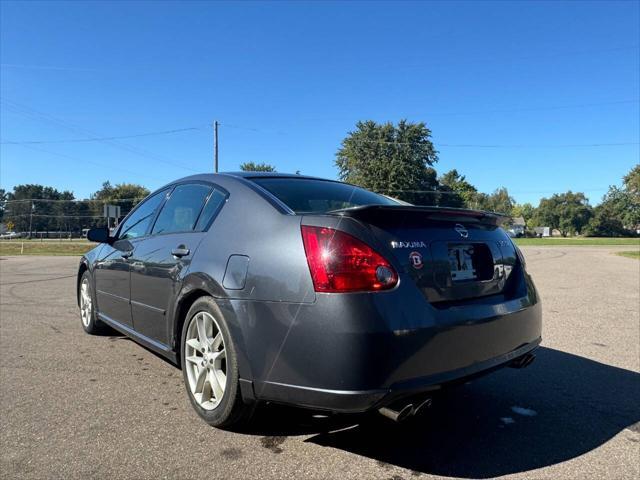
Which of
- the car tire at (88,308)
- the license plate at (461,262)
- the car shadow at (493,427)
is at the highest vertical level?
the license plate at (461,262)

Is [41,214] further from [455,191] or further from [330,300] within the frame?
[330,300]

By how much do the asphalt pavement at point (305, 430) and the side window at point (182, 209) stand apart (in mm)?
1204

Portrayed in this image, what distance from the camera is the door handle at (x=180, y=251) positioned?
3.05 meters

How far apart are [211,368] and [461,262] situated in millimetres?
1587

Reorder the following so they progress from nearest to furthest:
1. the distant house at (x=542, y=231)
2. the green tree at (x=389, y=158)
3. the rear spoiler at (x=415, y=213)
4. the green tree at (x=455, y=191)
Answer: the rear spoiler at (x=415, y=213) → the green tree at (x=389, y=158) → the green tree at (x=455, y=191) → the distant house at (x=542, y=231)

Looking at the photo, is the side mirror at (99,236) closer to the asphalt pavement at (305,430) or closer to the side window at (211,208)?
the asphalt pavement at (305,430)

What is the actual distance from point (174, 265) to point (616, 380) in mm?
3640

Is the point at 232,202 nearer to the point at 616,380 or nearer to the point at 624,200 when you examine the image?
the point at 616,380

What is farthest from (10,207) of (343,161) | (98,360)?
(98,360)

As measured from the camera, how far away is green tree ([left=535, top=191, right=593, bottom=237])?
116 metres

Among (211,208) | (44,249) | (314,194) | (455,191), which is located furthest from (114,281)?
(455,191)

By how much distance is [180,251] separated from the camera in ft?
10.2

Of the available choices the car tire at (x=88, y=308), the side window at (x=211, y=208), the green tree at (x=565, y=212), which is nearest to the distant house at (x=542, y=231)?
the green tree at (x=565, y=212)

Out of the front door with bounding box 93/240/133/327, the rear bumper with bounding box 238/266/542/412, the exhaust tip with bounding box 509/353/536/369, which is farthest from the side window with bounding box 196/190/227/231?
the exhaust tip with bounding box 509/353/536/369
